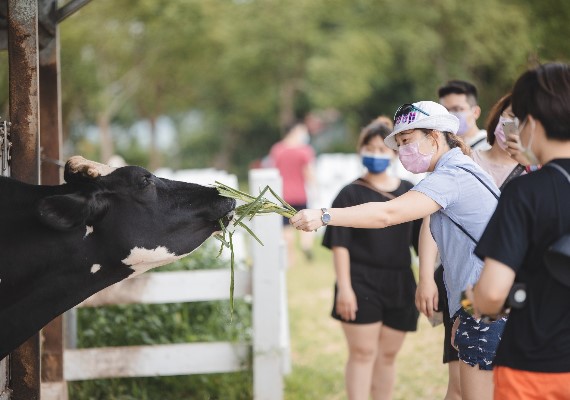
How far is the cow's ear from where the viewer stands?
346 centimetres

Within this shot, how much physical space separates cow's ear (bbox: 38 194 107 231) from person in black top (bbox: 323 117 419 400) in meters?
2.09

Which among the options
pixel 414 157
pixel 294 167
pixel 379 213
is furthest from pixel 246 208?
pixel 294 167

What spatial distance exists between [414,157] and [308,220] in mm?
661

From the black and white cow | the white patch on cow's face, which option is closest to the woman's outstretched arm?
the black and white cow

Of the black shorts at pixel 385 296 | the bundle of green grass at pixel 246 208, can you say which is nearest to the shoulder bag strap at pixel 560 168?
the bundle of green grass at pixel 246 208

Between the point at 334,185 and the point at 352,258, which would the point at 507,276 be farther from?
the point at 334,185

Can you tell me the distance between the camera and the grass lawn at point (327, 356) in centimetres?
690

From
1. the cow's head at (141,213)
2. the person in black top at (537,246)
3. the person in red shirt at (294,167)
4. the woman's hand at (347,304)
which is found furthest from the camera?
the person in red shirt at (294,167)

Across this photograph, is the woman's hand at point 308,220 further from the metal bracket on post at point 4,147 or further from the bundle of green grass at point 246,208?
the metal bracket on post at point 4,147

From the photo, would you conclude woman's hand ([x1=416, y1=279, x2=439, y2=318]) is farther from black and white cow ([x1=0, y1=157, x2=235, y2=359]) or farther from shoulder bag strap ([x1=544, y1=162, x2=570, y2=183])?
shoulder bag strap ([x1=544, y1=162, x2=570, y2=183])

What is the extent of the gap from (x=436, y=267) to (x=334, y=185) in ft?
47.7

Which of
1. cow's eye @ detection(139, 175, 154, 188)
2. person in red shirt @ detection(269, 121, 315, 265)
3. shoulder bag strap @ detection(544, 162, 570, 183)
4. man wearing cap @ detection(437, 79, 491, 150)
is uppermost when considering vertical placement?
person in red shirt @ detection(269, 121, 315, 265)

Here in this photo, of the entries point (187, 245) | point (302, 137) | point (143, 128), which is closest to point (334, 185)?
point (302, 137)

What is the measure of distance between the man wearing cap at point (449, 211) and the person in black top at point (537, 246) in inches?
33.2
